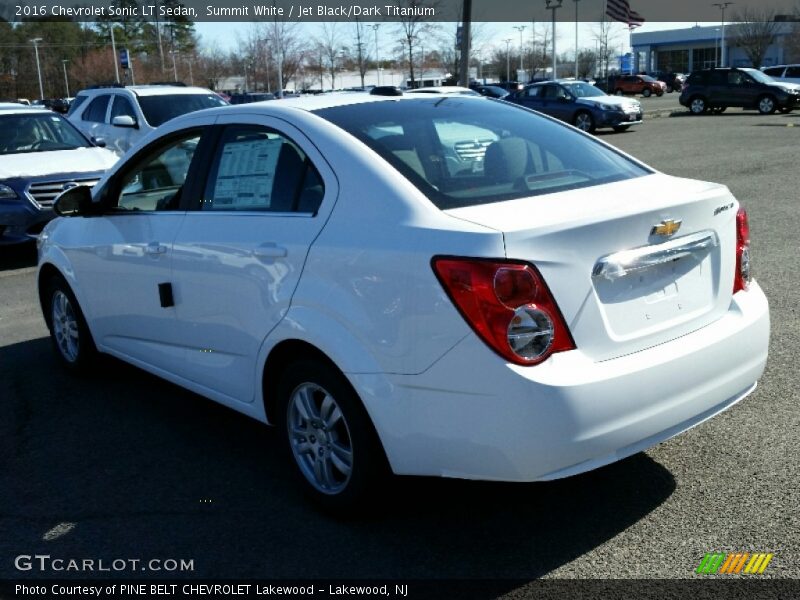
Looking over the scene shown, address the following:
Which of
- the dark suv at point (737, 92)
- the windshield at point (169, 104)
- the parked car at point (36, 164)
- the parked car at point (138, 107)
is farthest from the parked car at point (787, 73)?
the parked car at point (36, 164)

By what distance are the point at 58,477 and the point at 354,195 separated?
6.83 ft

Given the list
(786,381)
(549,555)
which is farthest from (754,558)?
(786,381)

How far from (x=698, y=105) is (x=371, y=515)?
115ft

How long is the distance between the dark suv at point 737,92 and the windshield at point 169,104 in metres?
25.0

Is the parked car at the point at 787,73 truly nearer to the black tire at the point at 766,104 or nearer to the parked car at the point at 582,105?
the black tire at the point at 766,104

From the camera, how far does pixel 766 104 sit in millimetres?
33188

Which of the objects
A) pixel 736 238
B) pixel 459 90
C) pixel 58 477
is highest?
pixel 459 90

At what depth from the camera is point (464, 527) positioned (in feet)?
11.7

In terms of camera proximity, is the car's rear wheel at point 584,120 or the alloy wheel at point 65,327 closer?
the alloy wheel at point 65,327

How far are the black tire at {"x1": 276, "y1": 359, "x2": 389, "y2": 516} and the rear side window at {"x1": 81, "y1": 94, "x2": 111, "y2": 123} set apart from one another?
12604mm

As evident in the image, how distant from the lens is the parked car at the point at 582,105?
27.3m

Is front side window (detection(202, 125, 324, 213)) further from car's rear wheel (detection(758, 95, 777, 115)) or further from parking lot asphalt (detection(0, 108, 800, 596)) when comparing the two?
car's rear wheel (detection(758, 95, 777, 115))

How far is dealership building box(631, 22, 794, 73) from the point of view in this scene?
96.3 metres

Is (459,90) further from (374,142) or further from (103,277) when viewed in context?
(103,277)
